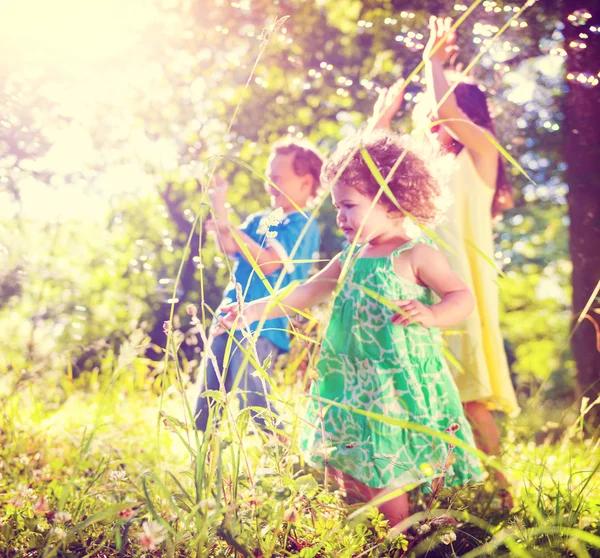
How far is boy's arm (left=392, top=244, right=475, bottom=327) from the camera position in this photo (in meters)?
1.72

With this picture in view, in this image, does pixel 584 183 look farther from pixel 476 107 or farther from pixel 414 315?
pixel 414 315

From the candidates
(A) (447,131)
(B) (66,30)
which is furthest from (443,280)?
(B) (66,30)

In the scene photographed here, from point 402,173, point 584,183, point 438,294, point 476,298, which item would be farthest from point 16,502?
point 584,183

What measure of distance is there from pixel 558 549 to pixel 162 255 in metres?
5.07

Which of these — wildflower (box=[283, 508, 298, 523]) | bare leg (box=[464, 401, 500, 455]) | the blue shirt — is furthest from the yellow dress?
wildflower (box=[283, 508, 298, 523])

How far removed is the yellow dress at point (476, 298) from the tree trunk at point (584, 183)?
1.55 meters

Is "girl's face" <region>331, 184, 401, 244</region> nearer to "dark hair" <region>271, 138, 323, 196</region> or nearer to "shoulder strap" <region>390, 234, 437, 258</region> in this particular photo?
"shoulder strap" <region>390, 234, 437, 258</region>

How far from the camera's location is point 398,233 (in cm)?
199

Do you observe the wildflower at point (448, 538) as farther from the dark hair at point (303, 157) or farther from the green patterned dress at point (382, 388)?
the dark hair at point (303, 157)

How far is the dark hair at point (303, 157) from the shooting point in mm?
3230

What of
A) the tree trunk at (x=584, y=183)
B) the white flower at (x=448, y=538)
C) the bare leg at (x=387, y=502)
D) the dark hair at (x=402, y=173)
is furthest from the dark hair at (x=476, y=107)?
the white flower at (x=448, y=538)

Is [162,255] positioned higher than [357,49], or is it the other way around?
[357,49]

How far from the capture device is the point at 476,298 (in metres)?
2.49

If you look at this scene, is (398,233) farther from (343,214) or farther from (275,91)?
(275,91)
